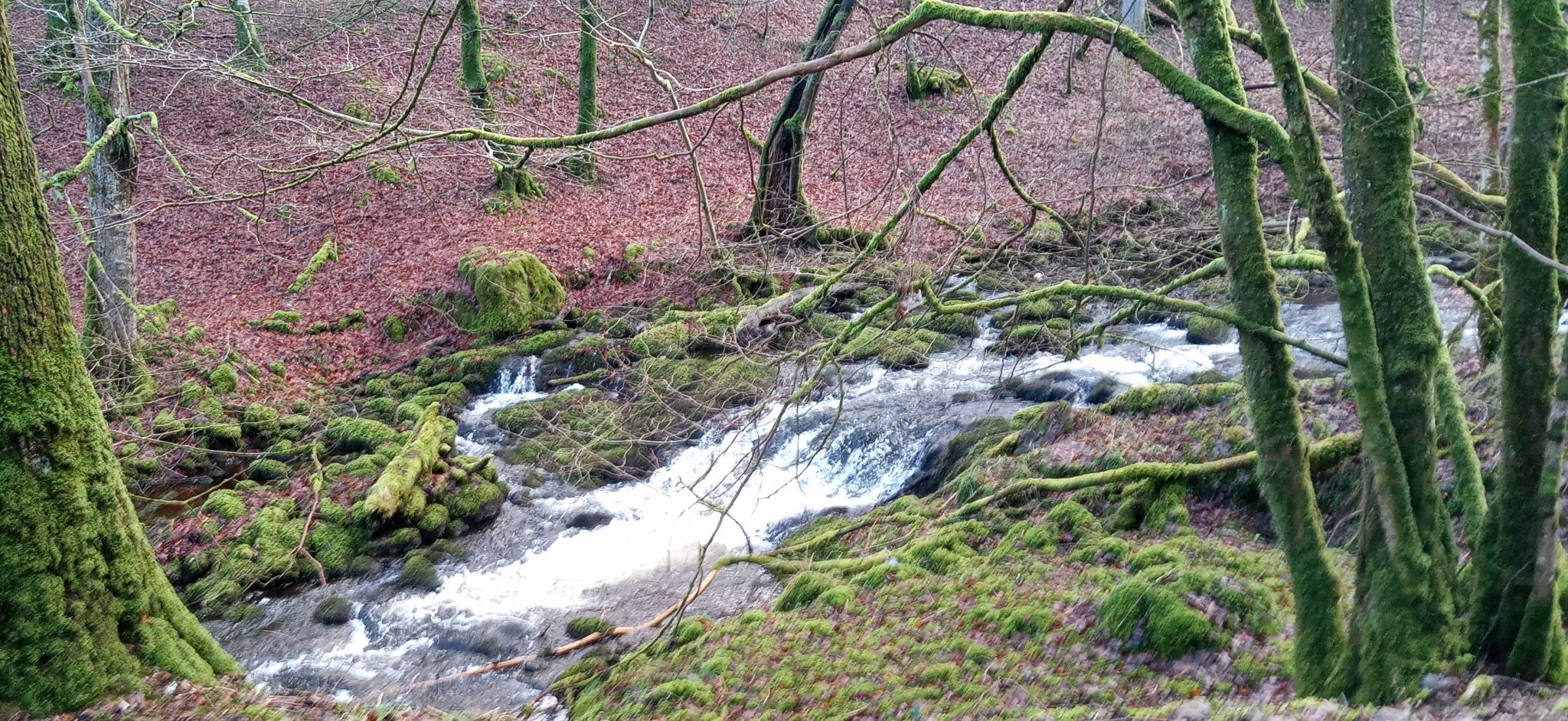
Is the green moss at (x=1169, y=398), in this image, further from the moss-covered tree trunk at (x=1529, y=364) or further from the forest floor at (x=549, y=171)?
the moss-covered tree trunk at (x=1529, y=364)

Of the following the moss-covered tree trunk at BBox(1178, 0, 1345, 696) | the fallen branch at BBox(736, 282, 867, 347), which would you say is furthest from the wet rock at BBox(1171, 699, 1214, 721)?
the fallen branch at BBox(736, 282, 867, 347)

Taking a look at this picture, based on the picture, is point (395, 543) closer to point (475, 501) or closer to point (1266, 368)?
point (475, 501)

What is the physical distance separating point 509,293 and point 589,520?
6015mm

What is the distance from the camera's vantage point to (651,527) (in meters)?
10.2

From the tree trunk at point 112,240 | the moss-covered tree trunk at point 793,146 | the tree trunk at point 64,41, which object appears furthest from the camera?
the moss-covered tree trunk at point 793,146

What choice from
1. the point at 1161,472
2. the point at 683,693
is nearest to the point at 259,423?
the point at 683,693

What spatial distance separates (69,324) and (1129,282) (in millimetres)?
10554

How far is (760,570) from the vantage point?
8.98 metres

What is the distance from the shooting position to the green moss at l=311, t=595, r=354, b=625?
8758mm

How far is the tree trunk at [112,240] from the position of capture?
35.2 feet

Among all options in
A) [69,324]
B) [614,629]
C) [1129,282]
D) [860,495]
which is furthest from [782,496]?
[69,324]

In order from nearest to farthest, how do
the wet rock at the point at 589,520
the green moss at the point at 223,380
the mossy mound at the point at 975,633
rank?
the mossy mound at the point at 975,633 → the wet rock at the point at 589,520 → the green moss at the point at 223,380

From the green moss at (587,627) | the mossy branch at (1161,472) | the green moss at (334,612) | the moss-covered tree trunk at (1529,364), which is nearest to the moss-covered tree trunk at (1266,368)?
the moss-covered tree trunk at (1529,364)

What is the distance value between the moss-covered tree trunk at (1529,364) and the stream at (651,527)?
9.61 feet
